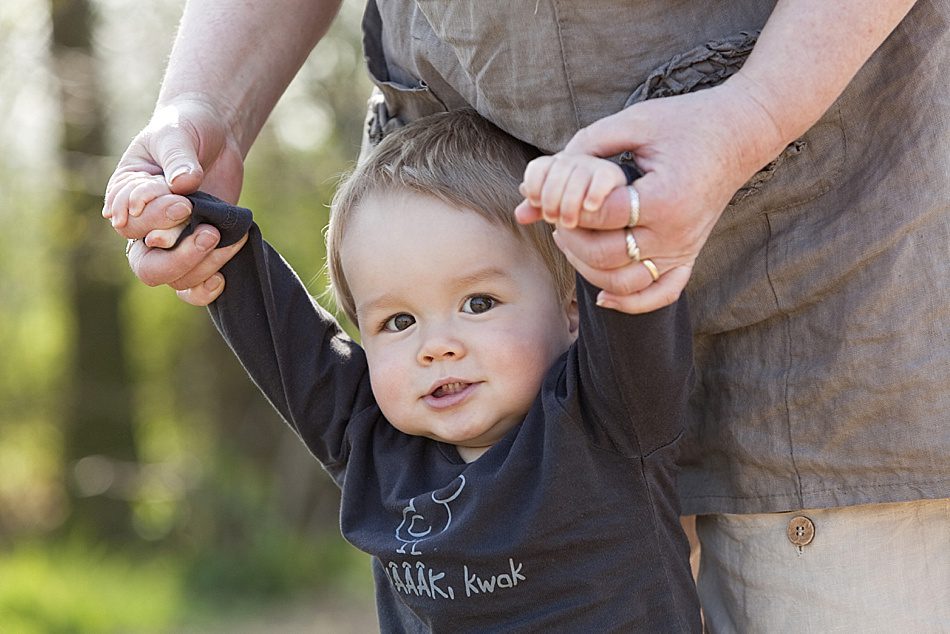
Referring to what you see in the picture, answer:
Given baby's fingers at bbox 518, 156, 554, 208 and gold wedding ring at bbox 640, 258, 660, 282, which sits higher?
baby's fingers at bbox 518, 156, 554, 208

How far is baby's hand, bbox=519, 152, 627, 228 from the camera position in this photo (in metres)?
1.25

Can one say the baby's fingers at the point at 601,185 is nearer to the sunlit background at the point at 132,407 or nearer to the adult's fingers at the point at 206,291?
the adult's fingers at the point at 206,291

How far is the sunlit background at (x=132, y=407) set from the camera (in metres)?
7.80

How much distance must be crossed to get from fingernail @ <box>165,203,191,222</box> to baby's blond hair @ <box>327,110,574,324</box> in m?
0.27

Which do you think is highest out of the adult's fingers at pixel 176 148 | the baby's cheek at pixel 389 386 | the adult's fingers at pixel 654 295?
the adult's fingers at pixel 654 295

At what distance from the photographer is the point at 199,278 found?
6.03 ft

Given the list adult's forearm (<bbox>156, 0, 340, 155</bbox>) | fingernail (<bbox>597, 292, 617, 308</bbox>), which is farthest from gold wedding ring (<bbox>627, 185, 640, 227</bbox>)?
adult's forearm (<bbox>156, 0, 340, 155</bbox>)

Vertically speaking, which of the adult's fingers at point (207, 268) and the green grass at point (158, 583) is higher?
the adult's fingers at point (207, 268)

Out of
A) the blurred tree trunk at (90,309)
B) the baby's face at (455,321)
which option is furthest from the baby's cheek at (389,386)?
the blurred tree trunk at (90,309)

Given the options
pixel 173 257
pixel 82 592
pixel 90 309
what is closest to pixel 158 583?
pixel 82 592

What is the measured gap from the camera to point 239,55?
2.01 metres

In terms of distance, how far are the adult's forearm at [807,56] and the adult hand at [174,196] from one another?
33.1 inches

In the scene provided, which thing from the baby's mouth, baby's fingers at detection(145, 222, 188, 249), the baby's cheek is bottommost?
the baby's cheek

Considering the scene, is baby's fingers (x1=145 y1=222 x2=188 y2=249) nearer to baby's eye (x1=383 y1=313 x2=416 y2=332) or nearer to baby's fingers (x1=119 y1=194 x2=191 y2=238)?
baby's fingers (x1=119 y1=194 x2=191 y2=238)
